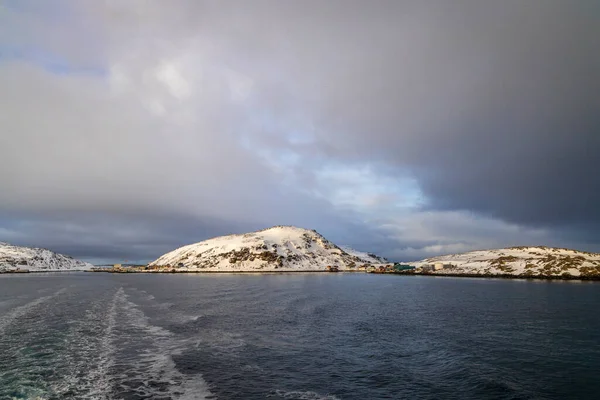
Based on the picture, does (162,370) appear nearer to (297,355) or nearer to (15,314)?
(297,355)

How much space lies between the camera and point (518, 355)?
35.2 m

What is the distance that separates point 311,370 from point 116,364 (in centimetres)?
1702

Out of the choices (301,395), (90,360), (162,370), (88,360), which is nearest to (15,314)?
(88,360)

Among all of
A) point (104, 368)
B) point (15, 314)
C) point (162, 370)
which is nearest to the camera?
point (162, 370)

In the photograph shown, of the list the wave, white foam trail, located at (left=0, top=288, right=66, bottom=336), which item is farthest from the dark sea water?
white foam trail, located at (left=0, top=288, right=66, bottom=336)

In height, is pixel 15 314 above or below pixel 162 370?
below

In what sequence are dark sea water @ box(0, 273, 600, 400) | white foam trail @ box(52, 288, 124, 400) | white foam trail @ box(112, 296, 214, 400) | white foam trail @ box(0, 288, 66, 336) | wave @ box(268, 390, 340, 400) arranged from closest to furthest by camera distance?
1. wave @ box(268, 390, 340, 400)
2. white foam trail @ box(112, 296, 214, 400)
3. white foam trail @ box(52, 288, 124, 400)
4. dark sea water @ box(0, 273, 600, 400)
5. white foam trail @ box(0, 288, 66, 336)

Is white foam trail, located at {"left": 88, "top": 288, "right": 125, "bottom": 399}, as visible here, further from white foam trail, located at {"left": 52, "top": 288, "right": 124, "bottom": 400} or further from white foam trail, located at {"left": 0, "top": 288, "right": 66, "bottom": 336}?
white foam trail, located at {"left": 0, "top": 288, "right": 66, "bottom": 336}

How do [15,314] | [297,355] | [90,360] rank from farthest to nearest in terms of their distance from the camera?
[15,314] < [297,355] < [90,360]

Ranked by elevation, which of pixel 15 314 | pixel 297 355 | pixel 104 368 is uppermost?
pixel 297 355

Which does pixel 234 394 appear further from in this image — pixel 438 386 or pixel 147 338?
pixel 147 338

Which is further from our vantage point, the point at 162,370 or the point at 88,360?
the point at 88,360

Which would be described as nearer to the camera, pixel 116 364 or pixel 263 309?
pixel 116 364

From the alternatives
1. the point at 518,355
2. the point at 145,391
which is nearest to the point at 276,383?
the point at 145,391
